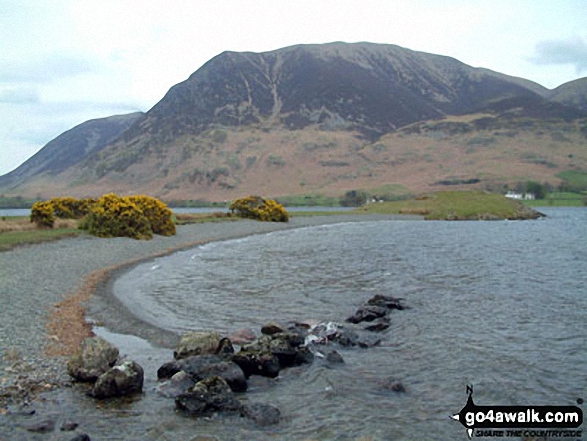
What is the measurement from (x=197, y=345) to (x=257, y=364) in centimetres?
224

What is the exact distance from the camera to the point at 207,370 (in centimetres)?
1391

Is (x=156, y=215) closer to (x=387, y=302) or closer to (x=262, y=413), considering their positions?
(x=387, y=302)

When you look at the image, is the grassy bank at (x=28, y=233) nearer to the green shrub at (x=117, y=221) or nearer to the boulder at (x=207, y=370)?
the green shrub at (x=117, y=221)

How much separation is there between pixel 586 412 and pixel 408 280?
20.5 meters

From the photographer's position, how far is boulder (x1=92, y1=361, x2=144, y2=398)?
1266 cm

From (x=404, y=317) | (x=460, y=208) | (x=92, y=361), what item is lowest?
(x=460, y=208)

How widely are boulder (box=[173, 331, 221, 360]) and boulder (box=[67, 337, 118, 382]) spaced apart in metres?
2.10

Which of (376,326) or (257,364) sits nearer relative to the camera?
(257,364)

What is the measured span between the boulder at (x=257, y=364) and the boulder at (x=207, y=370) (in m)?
0.44

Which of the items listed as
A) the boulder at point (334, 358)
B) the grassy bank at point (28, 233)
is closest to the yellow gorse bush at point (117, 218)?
the grassy bank at point (28, 233)

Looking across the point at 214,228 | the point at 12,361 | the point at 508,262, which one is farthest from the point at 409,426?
the point at 214,228

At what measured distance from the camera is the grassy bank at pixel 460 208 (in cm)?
10669

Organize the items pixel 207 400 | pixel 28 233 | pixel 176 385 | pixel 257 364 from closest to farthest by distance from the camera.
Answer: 1. pixel 207 400
2. pixel 176 385
3. pixel 257 364
4. pixel 28 233

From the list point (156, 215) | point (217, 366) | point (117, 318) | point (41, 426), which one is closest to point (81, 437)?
point (41, 426)
